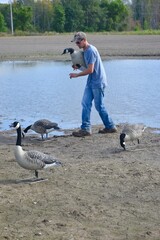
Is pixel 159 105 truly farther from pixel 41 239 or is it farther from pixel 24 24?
pixel 24 24

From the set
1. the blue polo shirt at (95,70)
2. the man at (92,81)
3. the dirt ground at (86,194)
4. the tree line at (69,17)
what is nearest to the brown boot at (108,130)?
the man at (92,81)

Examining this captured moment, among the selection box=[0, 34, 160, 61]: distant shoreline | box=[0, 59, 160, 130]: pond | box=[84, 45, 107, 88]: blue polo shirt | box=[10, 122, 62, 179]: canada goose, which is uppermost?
box=[84, 45, 107, 88]: blue polo shirt

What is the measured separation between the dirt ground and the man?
547 mm

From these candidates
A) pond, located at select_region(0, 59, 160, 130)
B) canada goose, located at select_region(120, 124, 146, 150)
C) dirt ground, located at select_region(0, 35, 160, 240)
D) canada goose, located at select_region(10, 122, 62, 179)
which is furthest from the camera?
pond, located at select_region(0, 59, 160, 130)

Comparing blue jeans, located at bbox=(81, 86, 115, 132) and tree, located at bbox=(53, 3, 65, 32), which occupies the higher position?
blue jeans, located at bbox=(81, 86, 115, 132)

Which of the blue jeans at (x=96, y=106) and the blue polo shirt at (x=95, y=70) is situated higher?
the blue polo shirt at (x=95, y=70)

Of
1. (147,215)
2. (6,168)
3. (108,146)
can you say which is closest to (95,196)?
(147,215)

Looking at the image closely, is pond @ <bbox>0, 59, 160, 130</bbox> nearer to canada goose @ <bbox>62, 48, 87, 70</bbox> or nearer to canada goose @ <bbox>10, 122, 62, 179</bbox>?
canada goose @ <bbox>62, 48, 87, 70</bbox>

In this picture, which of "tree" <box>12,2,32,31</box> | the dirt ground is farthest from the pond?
"tree" <box>12,2,32,31</box>

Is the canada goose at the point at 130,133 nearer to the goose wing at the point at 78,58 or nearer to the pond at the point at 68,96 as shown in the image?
the goose wing at the point at 78,58

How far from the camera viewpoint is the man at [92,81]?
11109mm

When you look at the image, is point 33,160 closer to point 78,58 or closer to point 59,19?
point 78,58

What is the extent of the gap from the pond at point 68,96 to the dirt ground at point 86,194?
2908 mm

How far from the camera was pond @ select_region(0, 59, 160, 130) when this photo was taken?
1392cm
